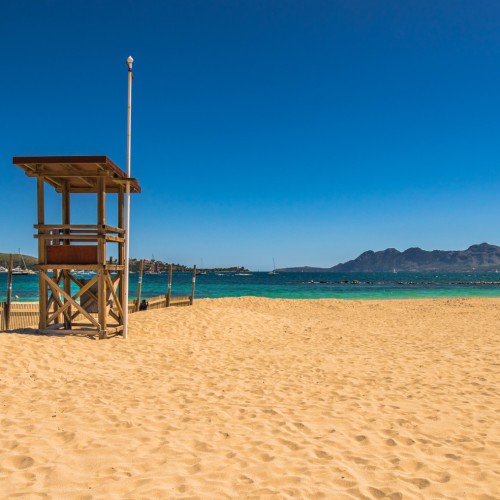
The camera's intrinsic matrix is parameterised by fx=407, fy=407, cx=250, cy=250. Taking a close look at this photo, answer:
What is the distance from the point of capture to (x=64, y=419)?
211 inches

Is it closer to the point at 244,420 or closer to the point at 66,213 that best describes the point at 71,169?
the point at 66,213

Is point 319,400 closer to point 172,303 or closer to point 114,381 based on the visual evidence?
point 114,381

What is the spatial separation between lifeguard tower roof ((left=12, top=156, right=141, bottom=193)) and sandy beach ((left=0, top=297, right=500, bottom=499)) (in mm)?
4283

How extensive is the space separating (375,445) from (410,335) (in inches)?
382

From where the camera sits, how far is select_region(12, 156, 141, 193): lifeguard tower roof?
10203 millimetres

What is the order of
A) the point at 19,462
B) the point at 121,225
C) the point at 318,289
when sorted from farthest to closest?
the point at 318,289 < the point at 121,225 < the point at 19,462

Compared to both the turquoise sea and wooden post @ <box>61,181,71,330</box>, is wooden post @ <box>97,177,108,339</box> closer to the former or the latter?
wooden post @ <box>61,181,71,330</box>

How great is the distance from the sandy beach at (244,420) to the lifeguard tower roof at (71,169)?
14.1 ft

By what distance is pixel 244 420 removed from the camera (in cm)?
554

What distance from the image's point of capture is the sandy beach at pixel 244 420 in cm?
382

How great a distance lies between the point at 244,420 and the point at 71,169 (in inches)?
329

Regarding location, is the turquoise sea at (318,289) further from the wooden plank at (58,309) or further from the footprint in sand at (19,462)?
the footprint in sand at (19,462)

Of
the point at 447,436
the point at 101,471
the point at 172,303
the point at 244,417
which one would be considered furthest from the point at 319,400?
the point at 172,303

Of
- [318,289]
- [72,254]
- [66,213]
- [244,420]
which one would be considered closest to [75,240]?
[72,254]
